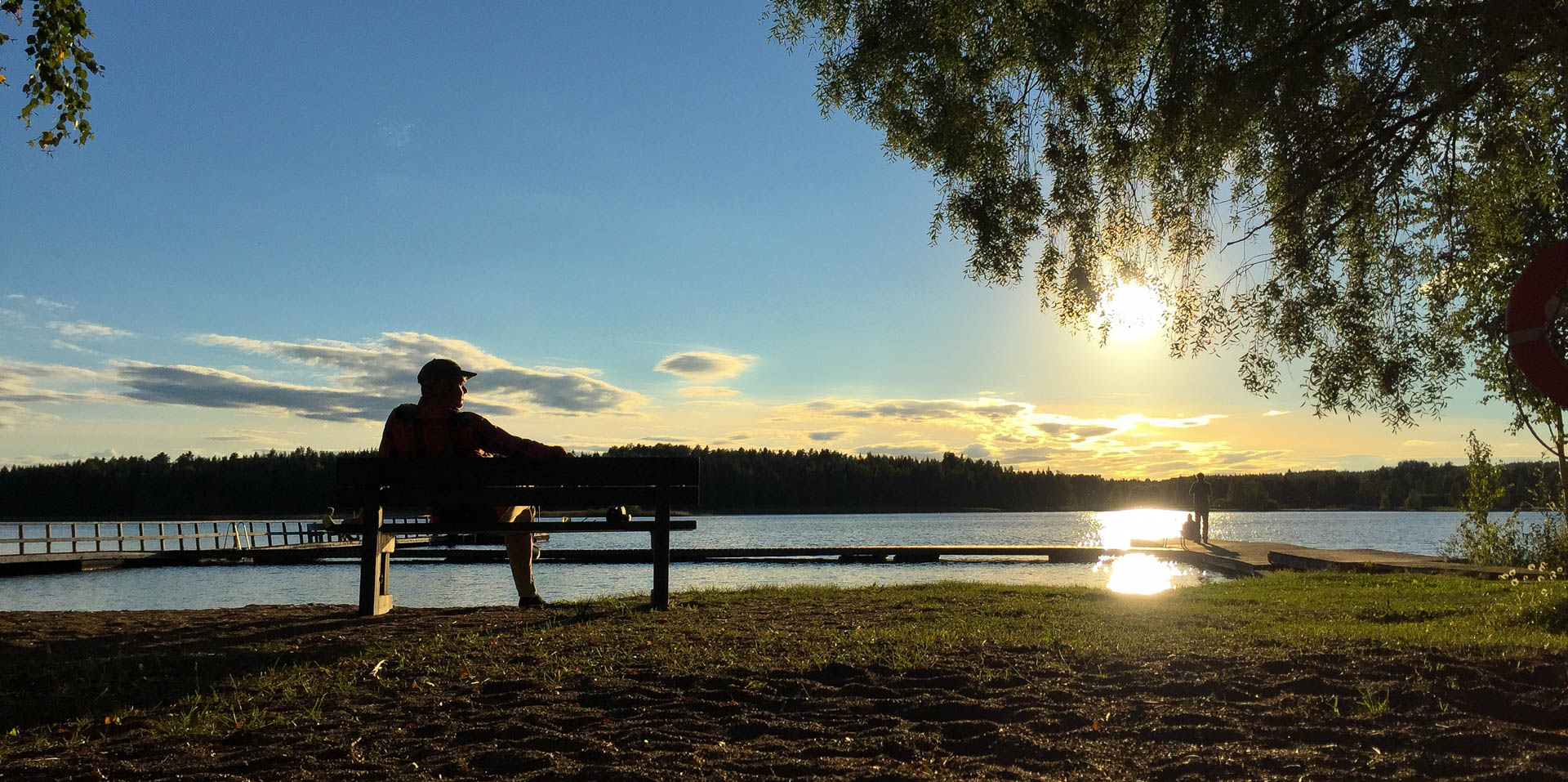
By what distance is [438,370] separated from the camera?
7.12m

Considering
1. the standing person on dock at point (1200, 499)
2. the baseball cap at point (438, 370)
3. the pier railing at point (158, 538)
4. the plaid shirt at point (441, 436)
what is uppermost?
the baseball cap at point (438, 370)

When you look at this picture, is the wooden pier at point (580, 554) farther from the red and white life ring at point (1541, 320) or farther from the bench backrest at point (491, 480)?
the red and white life ring at point (1541, 320)

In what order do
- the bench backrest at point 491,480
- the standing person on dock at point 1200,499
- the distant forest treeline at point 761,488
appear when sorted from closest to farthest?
1. the bench backrest at point 491,480
2. the standing person on dock at point 1200,499
3. the distant forest treeline at point 761,488

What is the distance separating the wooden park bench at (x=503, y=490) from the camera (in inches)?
269

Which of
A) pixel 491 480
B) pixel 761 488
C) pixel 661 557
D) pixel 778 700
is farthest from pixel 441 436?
pixel 761 488

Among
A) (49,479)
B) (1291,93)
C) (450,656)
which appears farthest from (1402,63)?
(49,479)

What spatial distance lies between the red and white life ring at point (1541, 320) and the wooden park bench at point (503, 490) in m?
4.68

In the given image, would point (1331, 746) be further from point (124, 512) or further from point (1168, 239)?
point (124, 512)

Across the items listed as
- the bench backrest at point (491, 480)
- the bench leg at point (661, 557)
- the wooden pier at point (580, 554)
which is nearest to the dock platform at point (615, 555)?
the wooden pier at point (580, 554)

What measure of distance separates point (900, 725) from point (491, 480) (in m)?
3.96

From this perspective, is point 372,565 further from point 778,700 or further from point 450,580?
point 450,580

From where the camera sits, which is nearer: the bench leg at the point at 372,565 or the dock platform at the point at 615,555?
the bench leg at the point at 372,565

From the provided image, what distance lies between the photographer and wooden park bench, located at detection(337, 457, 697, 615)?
22.4 feet

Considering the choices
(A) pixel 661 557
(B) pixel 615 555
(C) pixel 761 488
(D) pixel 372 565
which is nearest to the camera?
(D) pixel 372 565
